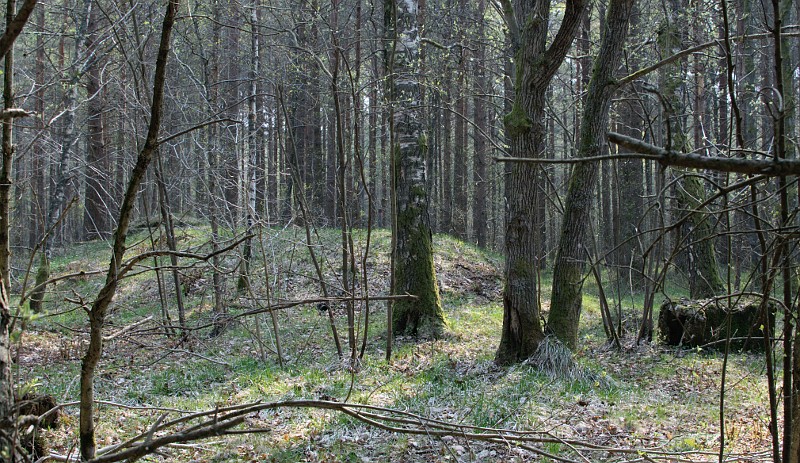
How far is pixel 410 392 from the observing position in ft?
21.3

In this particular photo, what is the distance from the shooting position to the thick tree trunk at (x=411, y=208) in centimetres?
987

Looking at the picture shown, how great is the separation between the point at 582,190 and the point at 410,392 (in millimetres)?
3611

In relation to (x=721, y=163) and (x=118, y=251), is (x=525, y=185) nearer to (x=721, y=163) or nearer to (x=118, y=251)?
(x=118, y=251)

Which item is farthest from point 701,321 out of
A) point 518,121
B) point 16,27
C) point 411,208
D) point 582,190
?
point 16,27

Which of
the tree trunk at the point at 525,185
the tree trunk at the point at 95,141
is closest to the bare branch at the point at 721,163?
the tree trunk at the point at 95,141

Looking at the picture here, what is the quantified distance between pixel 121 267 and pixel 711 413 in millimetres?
5764

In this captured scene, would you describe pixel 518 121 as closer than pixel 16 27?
No

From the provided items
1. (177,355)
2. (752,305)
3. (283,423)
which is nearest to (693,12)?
(752,305)

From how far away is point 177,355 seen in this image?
9023mm

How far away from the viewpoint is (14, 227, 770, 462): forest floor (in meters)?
4.76

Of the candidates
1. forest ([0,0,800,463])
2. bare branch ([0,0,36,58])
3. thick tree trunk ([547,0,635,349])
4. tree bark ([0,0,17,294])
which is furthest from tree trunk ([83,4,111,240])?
thick tree trunk ([547,0,635,349])

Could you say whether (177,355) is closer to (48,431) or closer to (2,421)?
(48,431)

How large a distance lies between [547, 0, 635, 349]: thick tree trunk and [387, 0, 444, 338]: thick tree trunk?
250 cm

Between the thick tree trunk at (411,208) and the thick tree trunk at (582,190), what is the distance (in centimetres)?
250
